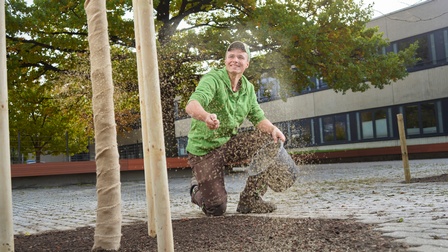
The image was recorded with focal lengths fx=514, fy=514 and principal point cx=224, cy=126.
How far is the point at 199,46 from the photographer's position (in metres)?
18.0

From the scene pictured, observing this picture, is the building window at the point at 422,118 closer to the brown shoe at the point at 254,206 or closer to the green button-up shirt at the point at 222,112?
the brown shoe at the point at 254,206

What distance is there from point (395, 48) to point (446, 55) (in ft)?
10.9

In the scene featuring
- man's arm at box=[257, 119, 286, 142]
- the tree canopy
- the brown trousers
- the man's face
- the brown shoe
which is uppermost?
the tree canopy

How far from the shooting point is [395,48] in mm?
29547

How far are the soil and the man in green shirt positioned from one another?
609mm

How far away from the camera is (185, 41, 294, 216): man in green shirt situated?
16.3 feet

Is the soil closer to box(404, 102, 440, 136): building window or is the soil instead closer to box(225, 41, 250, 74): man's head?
box(225, 41, 250, 74): man's head

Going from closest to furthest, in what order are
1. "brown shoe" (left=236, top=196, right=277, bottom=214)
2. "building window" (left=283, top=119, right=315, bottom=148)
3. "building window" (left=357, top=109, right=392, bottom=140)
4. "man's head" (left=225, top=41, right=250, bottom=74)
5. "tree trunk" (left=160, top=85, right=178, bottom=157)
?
"man's head" (left=225, top=41, right=250, bottom=74) → "brown shoe" (left=236, top=196, right=277, bottom=214) → "tree trunk" (left=160, top=85, right=178, bottom=157) → "building window" (left=357, top=109, right=392, bottom=140) → "building window" (left=283, top=119, right=315, bottom=148)

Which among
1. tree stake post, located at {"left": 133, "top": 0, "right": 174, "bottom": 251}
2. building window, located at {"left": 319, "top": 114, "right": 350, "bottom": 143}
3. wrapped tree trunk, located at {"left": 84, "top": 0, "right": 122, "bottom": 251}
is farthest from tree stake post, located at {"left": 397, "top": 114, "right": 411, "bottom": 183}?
building window, located at {"left": 319, "top": 114, "right": 350, "bottom": 143}

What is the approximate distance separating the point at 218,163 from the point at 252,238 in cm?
160

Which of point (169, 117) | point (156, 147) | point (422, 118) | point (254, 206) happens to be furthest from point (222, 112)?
point (422, 118)

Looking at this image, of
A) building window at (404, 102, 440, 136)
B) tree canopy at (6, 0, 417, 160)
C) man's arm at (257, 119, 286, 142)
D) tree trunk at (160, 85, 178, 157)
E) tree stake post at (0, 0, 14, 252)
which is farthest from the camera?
building window at (404, 102, 440, 136)

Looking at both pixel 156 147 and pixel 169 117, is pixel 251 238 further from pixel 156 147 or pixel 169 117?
pixel 169 117

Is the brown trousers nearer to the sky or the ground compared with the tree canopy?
nearer to the ground
